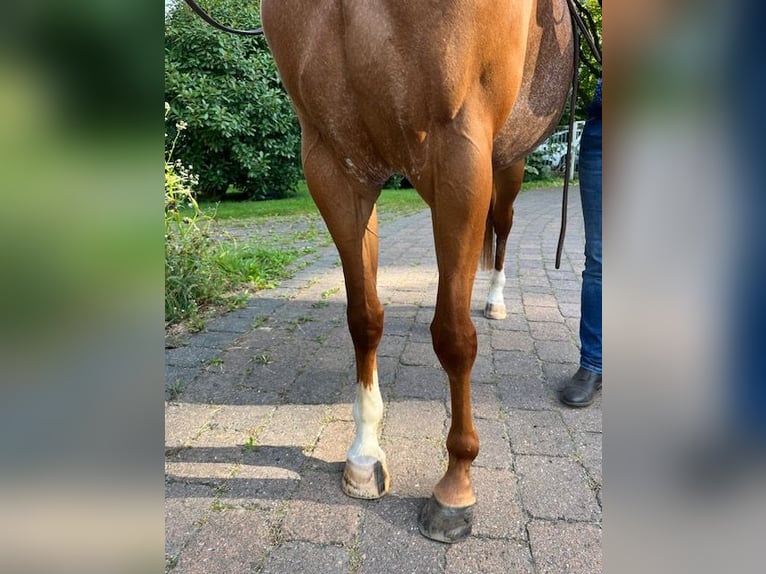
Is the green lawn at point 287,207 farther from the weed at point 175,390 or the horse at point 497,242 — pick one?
the weed at point 175,390

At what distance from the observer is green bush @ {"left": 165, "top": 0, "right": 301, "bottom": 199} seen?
10.6 meters

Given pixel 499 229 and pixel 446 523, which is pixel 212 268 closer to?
pixel 499 229

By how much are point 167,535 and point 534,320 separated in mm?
2736

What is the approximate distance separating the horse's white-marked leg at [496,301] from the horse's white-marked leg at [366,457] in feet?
6.19

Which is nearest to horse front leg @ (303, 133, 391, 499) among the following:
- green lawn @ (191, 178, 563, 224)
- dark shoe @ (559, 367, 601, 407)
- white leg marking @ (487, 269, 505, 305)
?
dark shoe @ (559, 367, 601, 407)

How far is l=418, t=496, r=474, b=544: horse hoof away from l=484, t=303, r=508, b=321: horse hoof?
2.17 metres

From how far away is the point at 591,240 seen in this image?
2494 millimetres

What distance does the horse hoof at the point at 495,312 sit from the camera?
12.1 feet

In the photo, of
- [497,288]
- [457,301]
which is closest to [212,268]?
[497,288]
